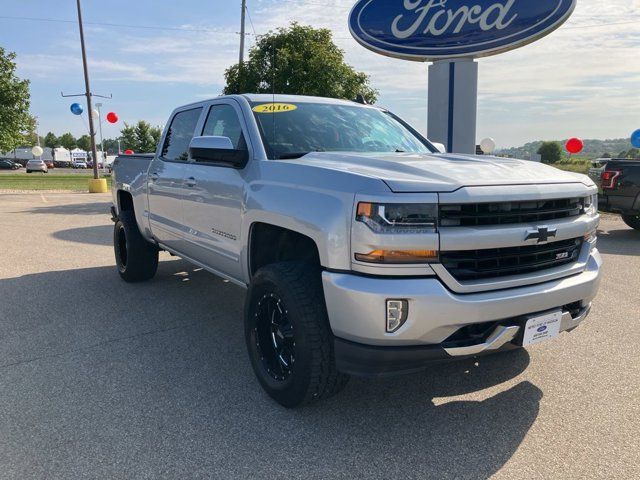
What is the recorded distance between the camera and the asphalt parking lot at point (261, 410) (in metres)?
2.61

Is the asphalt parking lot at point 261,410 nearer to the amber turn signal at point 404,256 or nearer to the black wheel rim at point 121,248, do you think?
the amber turn signal at point 404,256

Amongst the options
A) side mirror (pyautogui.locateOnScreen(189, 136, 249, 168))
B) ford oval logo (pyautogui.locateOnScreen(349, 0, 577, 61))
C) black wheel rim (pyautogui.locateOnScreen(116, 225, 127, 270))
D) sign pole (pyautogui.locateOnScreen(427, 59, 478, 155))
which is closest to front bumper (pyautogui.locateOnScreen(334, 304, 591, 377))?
side mirror (pyautogui.locateOnScreen(189, 136, 249, 168))

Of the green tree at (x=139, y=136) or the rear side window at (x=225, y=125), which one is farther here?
the green tree at (x=139, y=136)

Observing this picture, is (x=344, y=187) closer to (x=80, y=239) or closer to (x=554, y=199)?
(x=554, y=199)

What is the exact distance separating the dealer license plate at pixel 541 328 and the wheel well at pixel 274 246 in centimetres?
133

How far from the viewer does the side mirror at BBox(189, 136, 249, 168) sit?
3453mm

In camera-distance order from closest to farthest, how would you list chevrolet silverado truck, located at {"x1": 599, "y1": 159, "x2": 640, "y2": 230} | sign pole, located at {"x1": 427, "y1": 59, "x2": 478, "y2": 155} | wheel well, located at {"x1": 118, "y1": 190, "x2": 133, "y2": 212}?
wheel well, located at {"x1": 118, "y1": 190, "x2": 133, "y2": 212}, chevrolet silverado truck, located at {"x1": 599, "y1": 159, "x2": 640, "y2": 230}, sign pole, located at {"x1": 427, "y1": 59, "x2": 478, "y2": 155}

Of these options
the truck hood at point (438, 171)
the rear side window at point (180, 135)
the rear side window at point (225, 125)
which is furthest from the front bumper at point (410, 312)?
the rear side window at point (180, 135)

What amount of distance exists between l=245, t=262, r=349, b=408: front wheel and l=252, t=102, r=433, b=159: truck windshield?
99 cm

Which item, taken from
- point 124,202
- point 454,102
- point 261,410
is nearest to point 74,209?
point 124,202

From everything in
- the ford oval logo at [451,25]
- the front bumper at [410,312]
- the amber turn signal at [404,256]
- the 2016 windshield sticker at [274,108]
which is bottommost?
the front bumper at [410,312]

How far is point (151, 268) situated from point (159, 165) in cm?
152

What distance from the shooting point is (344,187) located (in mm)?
2699

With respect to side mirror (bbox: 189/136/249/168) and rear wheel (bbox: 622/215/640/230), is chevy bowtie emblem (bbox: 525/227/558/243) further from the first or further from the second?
rear wheel (bbox: 622/215/640/230)
